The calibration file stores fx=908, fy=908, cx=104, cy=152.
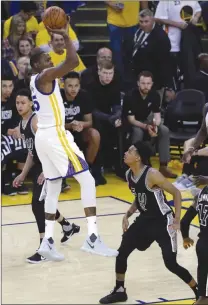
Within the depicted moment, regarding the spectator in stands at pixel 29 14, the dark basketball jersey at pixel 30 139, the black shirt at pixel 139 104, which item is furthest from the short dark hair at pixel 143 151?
the spectator in stands at pixel 29 14

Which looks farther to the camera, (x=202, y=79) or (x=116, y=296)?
(x=202, y=79)

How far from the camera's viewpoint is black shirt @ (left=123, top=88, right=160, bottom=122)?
39.6 feet

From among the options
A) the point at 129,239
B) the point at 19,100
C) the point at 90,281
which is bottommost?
the point at 90,281

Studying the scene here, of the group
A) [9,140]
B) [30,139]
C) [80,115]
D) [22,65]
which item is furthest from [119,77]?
[30,139]

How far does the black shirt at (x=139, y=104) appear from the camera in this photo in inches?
476

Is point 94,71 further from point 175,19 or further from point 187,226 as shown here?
point 187,226

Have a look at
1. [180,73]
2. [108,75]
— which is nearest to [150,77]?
[108,75]

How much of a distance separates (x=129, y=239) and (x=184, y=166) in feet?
16.1

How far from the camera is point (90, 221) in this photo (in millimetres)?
8281

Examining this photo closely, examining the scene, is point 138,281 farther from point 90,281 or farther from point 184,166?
point 184,166

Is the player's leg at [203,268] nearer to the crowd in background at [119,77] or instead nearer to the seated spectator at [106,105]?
the crowd in background at [119,77]

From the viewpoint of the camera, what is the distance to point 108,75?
12.3m

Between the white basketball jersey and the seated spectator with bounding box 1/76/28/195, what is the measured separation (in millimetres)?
2998

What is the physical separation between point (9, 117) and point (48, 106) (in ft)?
11.6
